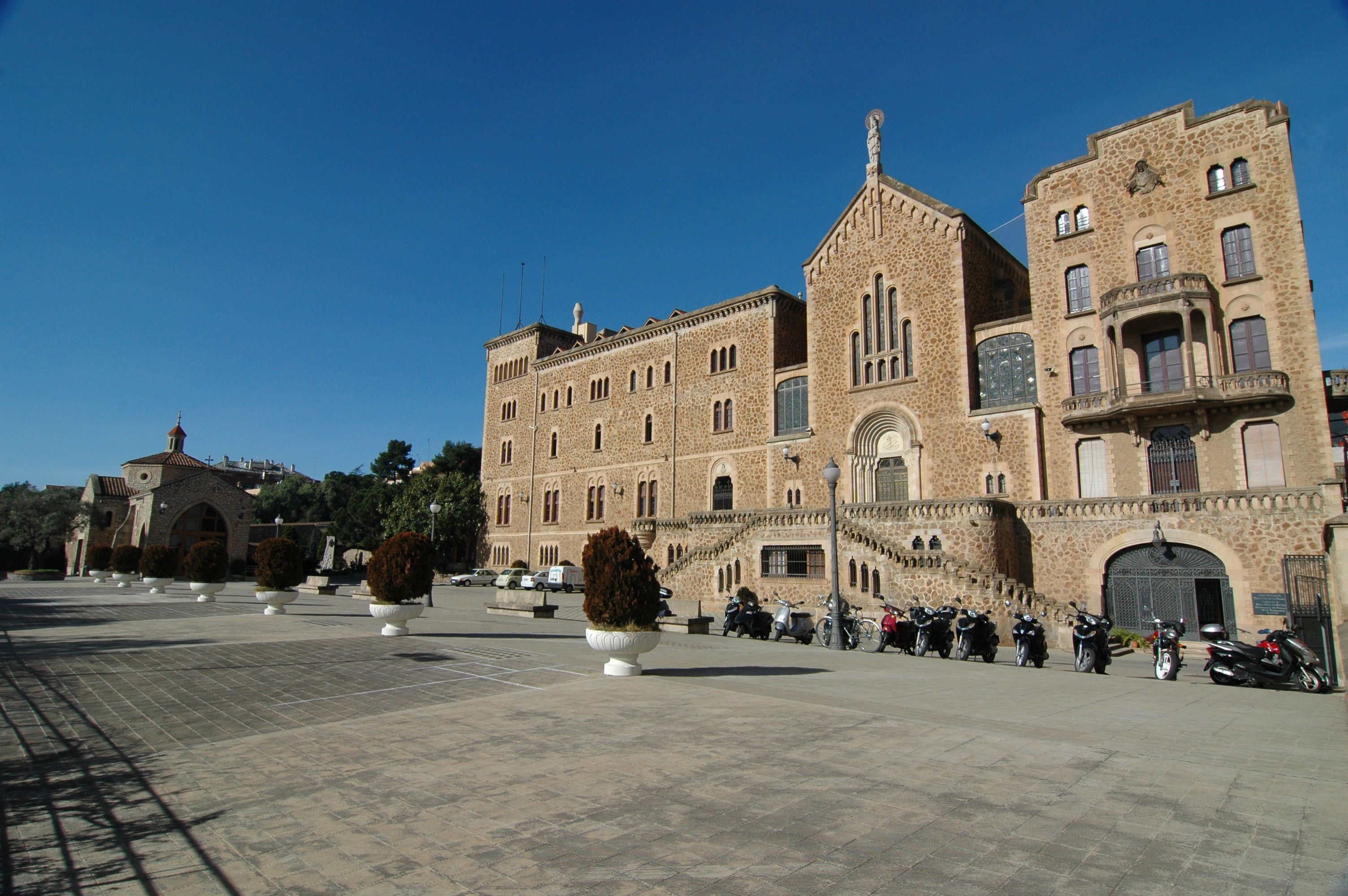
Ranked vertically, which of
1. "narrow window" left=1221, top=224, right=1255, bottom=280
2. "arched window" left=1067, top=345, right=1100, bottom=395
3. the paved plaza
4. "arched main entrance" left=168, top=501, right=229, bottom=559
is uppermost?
"narrow window" left=1221, top=224, right=1255, bottom=280

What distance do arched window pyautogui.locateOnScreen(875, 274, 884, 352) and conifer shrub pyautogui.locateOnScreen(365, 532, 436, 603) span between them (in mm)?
21599

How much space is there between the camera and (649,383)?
41.1 metres

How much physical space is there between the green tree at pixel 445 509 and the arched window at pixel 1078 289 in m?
37.3

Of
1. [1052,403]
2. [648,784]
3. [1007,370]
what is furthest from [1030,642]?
[1007,370]

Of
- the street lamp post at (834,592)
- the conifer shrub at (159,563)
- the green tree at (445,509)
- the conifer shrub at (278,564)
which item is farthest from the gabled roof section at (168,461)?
the street lamp post at (834,592)

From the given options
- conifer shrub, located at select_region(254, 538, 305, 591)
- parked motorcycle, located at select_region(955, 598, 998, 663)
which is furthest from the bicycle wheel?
conifer shrub, located at select_region(254, 538, 305, 591)

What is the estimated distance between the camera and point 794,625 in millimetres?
18656

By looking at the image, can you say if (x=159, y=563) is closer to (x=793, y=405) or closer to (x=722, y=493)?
(x=722, y=493)

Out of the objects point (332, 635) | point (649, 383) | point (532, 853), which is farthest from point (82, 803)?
point (649, 383)

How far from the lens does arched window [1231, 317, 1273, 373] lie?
22.5m

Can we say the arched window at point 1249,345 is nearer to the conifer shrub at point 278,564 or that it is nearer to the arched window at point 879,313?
the arched window at point 879,313

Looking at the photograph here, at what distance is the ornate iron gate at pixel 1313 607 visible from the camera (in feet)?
44.3

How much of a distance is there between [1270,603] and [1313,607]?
573cm

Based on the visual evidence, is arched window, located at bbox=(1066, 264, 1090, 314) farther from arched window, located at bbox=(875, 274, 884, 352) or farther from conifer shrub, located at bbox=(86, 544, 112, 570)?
conifer shrub, located at bbox=(86, 544, 112, 570)
